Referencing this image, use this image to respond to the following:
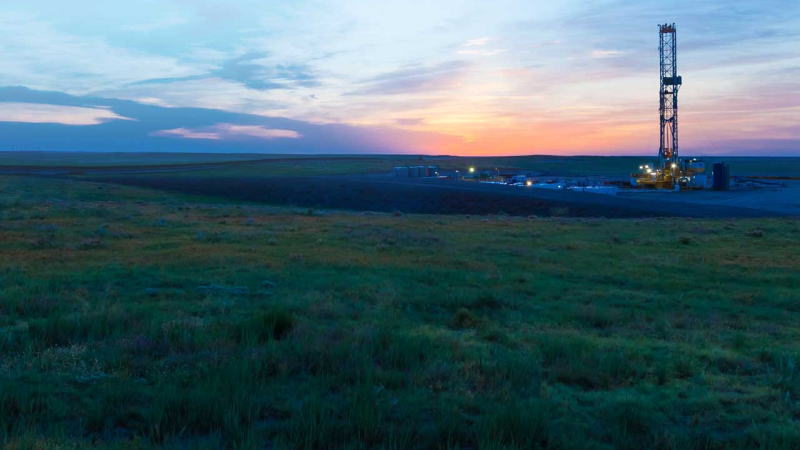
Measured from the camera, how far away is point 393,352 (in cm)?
761

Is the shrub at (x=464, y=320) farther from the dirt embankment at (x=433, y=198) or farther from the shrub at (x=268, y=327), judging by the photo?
the dirt embankment at (x=433, y=198)

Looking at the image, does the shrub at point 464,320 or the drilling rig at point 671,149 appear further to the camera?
the drilling rig at point 671,149

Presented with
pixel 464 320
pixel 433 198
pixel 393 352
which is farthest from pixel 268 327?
pixel 433 198

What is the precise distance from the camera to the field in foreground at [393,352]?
17.8 feet

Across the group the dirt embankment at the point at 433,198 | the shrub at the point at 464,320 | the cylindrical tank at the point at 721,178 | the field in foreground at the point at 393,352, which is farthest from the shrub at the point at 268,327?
the cylindrical tank at the point at 721,178

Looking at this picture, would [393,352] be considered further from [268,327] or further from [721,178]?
[721,178]

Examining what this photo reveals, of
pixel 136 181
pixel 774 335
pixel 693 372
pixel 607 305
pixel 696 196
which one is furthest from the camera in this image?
pixel 136 181

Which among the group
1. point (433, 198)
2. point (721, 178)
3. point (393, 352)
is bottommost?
point (433, 198)

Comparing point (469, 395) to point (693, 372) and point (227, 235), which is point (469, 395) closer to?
point (693, 372)

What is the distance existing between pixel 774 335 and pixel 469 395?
633 cm

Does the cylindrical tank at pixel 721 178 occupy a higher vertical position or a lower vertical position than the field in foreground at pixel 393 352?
higher

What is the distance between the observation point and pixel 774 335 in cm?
987

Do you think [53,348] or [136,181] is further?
[136,181]

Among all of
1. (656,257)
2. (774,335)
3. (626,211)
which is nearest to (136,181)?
(626,211)
